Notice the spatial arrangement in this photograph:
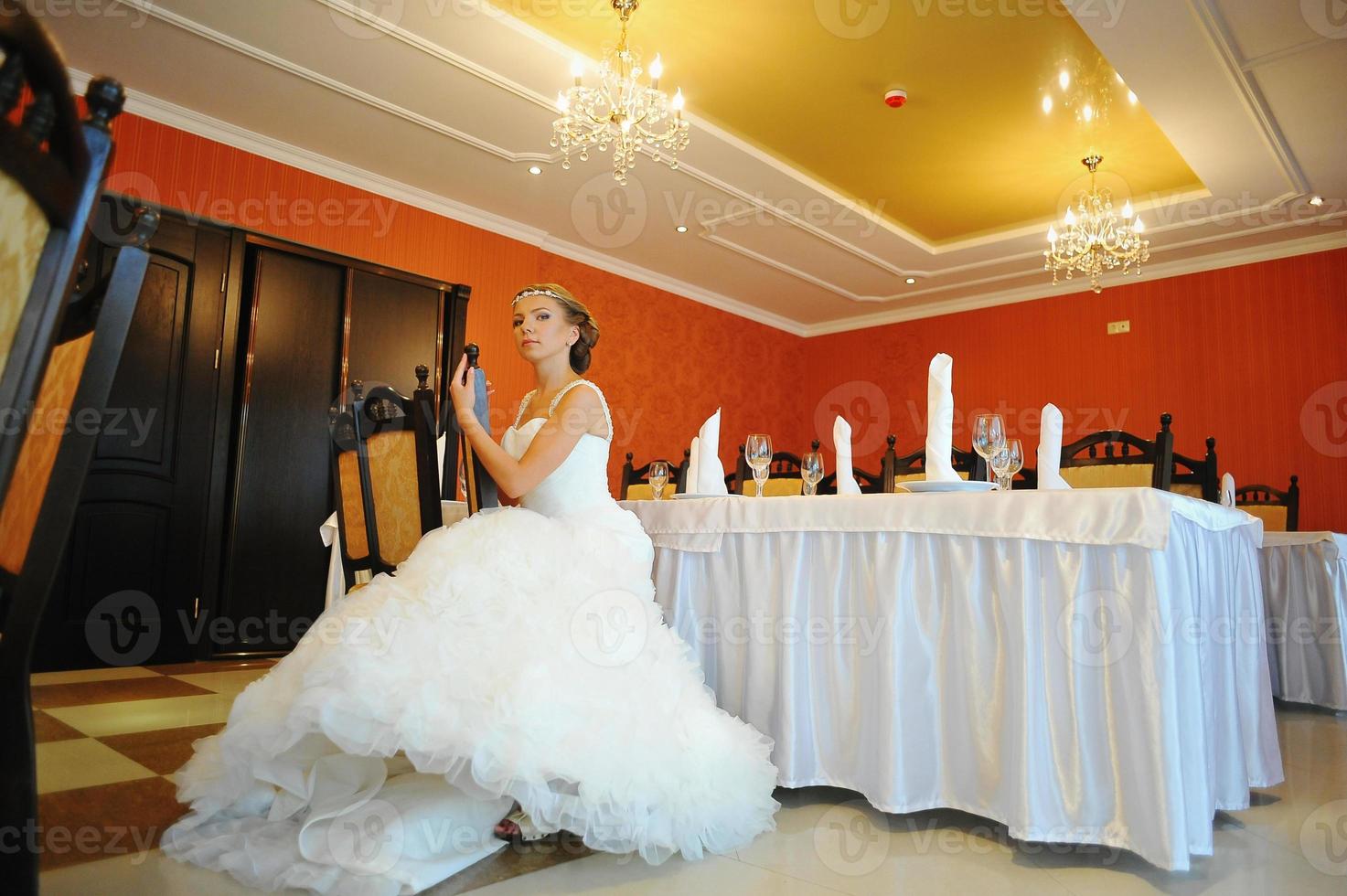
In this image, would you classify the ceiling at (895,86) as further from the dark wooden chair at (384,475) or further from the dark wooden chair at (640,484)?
the dark wooden chair at (384,475)

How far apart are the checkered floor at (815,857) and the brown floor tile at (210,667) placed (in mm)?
1903

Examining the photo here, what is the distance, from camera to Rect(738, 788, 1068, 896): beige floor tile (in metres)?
1.58

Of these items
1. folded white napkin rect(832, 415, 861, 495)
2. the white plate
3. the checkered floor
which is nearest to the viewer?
the checkered floor

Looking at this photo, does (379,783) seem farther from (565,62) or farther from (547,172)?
(547,172)

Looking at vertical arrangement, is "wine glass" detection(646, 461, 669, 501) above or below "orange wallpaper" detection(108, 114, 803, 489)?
below

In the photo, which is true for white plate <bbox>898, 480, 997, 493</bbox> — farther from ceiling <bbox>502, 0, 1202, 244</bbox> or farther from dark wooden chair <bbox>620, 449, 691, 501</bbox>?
ceiling <bbox>502, 0, 1202, 244</bbox>

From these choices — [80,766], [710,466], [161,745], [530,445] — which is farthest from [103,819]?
[710,466]

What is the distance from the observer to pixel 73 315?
990mm

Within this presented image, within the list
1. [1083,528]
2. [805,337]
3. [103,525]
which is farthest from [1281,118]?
[103,525]

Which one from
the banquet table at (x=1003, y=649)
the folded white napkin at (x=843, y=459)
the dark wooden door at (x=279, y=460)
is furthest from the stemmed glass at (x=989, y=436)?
the dark wooden door at (x=279, y=460)

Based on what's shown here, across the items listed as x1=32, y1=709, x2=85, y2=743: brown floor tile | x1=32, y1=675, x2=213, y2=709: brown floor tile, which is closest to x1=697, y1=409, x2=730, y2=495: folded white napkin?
x1=32, y1=709, x2=85, y2=743: brown floor tile

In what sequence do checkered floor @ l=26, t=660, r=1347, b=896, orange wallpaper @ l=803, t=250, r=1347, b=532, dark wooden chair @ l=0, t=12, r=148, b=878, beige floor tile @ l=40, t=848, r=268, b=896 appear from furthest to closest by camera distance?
orange wallpaper @ l=803, t=250, r=1347, b=532, checkered floor @ l=26, t=660, r=1347, b=896, beige floor tile @ l=40, t=848, r=268, b=896, dark wooden chair @ l=0, t=12, r=148, b=878

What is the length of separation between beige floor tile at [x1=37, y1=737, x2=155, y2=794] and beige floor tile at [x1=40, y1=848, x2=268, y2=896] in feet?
2.02

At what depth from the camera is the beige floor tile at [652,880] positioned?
1515mm
